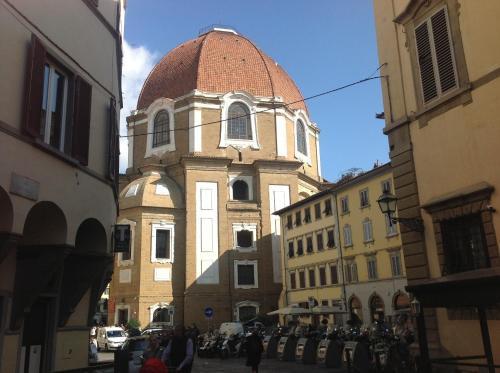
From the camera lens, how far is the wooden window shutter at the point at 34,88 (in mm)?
7785

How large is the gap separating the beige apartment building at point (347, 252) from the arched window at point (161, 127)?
45.4ft

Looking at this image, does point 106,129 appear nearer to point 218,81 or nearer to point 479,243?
point 479,243

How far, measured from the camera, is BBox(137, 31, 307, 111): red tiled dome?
50.3 meters

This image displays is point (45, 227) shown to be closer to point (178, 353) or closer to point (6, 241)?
point (6, 241)

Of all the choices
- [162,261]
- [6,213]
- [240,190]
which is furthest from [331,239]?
[6,213]

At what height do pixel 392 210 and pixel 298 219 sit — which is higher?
pixel 298 219

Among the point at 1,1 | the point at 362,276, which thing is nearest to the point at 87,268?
the point at 1,1

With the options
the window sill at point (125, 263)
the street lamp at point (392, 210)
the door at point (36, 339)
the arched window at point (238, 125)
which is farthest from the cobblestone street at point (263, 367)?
the arched window at point (238, 125)

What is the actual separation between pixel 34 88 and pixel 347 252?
99.9 feet

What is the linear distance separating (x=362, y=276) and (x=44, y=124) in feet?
94.9

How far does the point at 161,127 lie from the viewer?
50.1 m

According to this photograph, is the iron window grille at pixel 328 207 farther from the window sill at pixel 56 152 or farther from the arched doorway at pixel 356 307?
the window sill at pixel 56 152

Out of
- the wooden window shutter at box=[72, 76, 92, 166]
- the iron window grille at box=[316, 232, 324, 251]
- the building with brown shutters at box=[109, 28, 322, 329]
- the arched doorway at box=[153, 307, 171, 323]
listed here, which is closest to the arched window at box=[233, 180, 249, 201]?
the building with brown shutters at box=[109, 28, 322, 329]

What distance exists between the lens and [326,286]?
1503 inches
